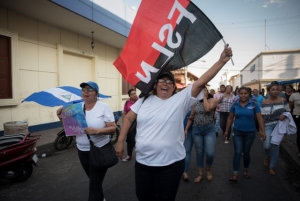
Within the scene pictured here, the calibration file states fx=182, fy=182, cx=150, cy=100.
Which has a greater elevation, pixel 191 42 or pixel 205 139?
pixel 191 42

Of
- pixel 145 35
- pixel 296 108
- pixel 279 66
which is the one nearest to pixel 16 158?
pixel 145 35

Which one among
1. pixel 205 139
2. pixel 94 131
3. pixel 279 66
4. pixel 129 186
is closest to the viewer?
pixel 94 131

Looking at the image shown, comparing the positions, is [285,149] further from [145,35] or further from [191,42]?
[145,35]

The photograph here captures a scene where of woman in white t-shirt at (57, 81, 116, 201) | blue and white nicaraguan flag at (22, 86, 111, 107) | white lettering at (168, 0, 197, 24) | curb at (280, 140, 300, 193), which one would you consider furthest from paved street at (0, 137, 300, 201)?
white lettering at (168, 0, 197, 24)

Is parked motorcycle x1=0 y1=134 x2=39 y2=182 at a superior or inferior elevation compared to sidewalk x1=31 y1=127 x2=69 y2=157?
superior

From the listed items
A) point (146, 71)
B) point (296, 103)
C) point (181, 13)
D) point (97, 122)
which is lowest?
point (97, 122)

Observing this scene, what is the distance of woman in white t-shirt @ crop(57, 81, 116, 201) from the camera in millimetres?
2309

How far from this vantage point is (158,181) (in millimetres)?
1798

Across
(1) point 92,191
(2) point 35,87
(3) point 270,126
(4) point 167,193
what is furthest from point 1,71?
(3) point 270,126

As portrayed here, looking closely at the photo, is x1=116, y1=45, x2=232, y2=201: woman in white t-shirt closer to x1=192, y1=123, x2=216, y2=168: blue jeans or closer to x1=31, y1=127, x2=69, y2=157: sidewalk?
x1=192, y1=123, x2=216, y2=168: blue jeans

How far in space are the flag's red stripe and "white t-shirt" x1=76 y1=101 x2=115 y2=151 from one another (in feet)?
1.90

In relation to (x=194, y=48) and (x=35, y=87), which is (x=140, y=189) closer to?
(x=194, y=48)

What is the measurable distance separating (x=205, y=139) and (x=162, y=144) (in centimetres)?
200

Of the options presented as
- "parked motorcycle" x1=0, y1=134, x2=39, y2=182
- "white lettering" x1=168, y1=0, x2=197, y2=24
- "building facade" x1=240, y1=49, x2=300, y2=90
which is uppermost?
"building facade" x1=240, y1=49, x2=300, y2=90
